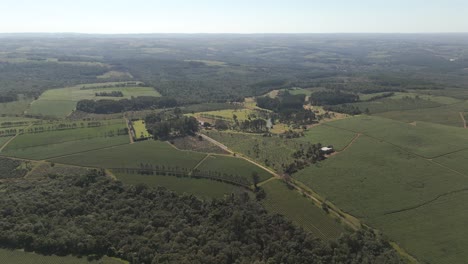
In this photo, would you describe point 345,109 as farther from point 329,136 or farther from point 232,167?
point 232,167

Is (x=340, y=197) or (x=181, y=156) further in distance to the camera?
(x=181, y=156)

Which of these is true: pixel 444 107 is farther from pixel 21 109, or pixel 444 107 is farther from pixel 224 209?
pixel 21 109

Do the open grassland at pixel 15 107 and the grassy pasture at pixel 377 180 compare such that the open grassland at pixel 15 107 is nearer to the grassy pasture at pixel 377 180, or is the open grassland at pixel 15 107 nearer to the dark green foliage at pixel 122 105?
the dark green foliage at pixel 122 105

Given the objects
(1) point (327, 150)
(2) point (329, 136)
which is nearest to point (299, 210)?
(1) point (327, 150)

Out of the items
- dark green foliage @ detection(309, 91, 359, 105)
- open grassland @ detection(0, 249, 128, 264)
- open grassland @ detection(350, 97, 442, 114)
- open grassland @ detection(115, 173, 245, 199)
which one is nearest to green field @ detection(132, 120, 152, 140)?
open grassland @ detection(115, 173, 245, 199)

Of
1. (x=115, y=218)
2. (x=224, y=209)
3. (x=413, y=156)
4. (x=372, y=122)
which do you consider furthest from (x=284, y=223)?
(x=372, y=122)

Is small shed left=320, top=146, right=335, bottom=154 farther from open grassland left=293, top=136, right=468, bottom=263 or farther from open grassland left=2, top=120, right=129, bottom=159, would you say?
open grassland left=2, top=120, right=129, bottom=159
